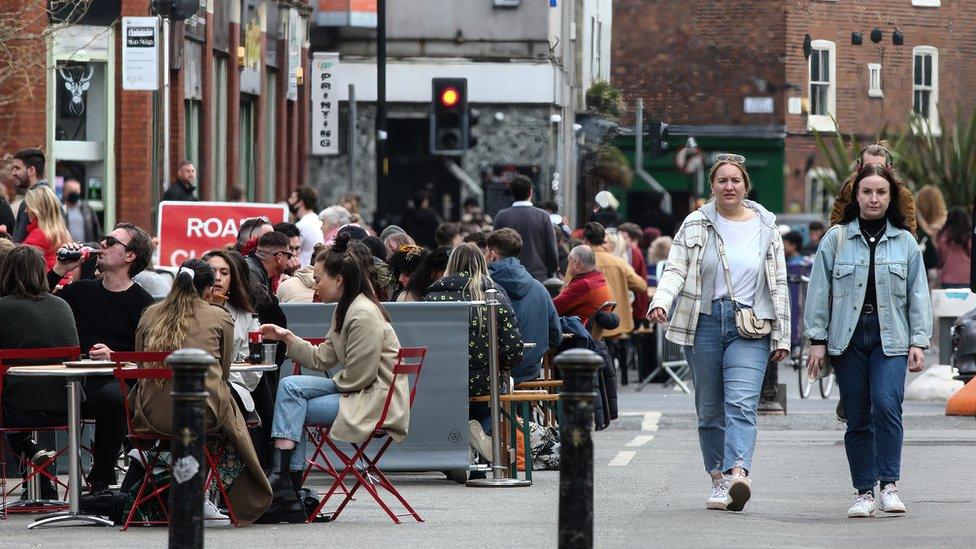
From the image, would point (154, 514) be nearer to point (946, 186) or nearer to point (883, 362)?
point (883, 362)

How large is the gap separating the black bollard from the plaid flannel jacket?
10.7ft

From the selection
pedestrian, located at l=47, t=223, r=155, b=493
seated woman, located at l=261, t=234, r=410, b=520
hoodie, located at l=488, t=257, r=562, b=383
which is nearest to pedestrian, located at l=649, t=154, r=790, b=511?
seated woman, located at l=261, t=234, r=410, b=520

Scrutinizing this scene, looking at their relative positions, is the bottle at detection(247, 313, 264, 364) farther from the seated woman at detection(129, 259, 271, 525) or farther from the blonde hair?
the blonde hair

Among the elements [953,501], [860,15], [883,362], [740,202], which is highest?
[860,15]

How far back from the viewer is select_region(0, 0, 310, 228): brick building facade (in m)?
24.7

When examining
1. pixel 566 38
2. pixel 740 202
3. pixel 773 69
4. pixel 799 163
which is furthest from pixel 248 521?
pixel 799 163

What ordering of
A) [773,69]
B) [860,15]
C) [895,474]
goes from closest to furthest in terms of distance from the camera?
[895,474] → [860,15] → [773,69]

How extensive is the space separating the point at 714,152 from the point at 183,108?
7.12 meters

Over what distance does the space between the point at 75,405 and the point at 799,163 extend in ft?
78.4

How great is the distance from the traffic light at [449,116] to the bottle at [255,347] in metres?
13.7

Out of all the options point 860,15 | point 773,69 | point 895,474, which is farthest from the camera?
point 773,69

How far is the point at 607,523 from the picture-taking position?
1077 cm

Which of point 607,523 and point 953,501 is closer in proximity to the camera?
point 607,523

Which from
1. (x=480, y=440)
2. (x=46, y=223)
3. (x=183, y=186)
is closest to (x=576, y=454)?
(x=480, y=440)
